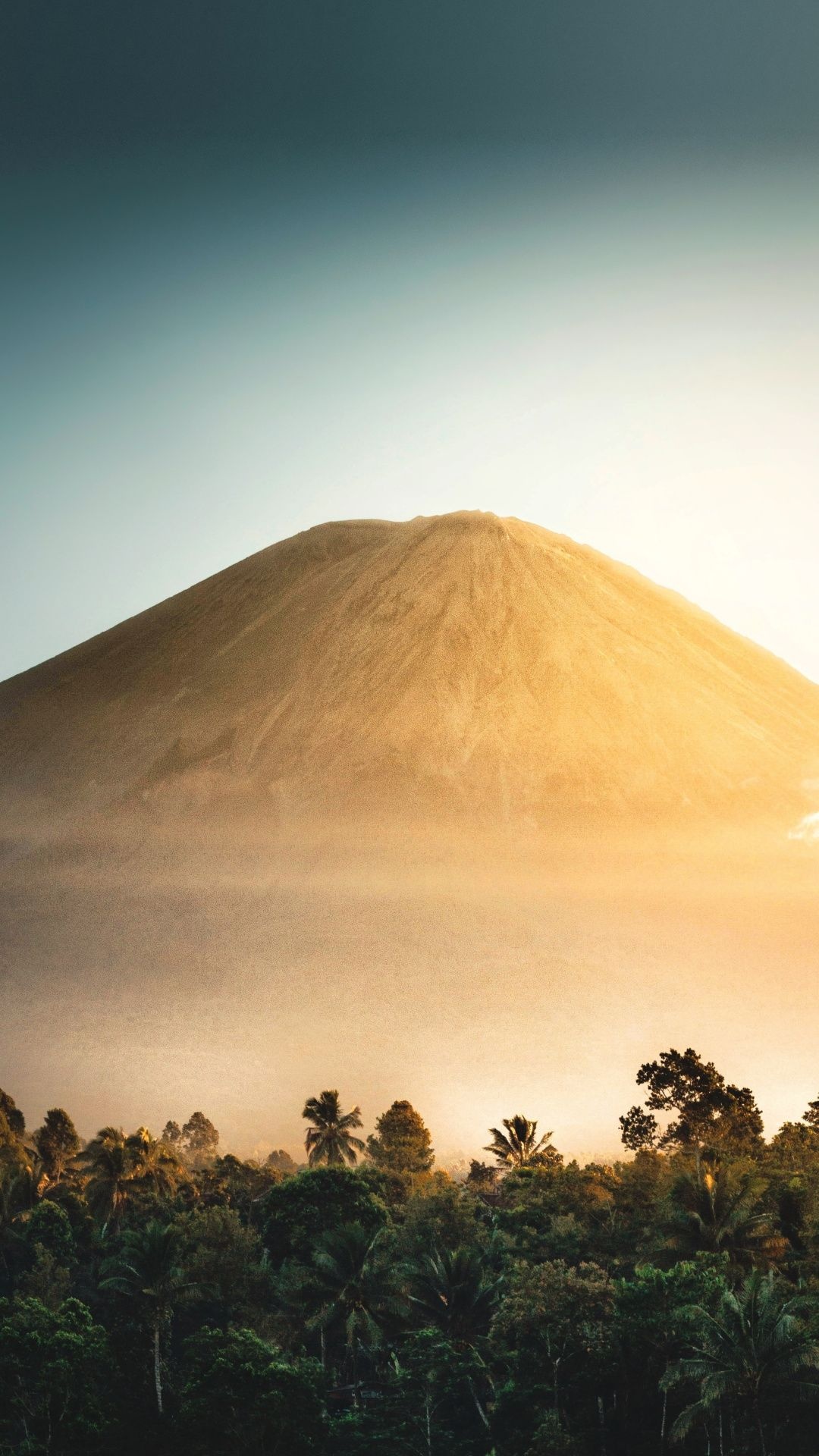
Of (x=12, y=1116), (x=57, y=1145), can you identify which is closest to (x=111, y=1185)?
(x=57, y=1145)

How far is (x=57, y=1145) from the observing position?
86.6 meters

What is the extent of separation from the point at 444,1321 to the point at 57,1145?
5259 cm

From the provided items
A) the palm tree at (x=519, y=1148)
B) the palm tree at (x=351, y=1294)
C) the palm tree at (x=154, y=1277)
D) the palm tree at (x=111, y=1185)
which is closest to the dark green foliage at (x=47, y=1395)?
the palm tree at (x=154, y=1277)

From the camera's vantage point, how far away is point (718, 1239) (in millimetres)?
39531

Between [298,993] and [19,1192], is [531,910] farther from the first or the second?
[19,1192]

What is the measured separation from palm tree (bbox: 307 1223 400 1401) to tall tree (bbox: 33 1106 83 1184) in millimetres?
38073

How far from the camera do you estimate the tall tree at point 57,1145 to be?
81688 millimetres

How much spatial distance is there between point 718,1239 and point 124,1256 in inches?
864

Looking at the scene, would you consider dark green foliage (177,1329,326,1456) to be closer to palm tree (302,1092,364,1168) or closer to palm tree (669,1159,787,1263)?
palm tree (669,1159,787,1263)

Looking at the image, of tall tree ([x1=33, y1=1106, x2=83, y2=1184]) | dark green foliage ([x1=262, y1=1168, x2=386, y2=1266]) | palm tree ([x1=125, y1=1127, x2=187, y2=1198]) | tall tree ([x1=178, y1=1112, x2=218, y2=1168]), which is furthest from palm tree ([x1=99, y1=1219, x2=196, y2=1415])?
tall tree ([x1=178, y1=1112, x2=218, y2=1168])

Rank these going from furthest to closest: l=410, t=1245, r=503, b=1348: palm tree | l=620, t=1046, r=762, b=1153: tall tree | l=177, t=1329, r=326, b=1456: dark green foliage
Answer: l=620, t=1046, r=762, b=1153: tall tree < l=410, t=1245, r=503, b=1348: palm tree < l=177, t=1329, r=326, b=1456: dark green foliage

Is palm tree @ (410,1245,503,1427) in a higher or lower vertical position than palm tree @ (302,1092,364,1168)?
lower

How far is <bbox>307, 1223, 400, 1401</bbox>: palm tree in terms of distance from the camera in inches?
1748

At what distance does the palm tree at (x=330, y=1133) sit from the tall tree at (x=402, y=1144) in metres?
5.09
